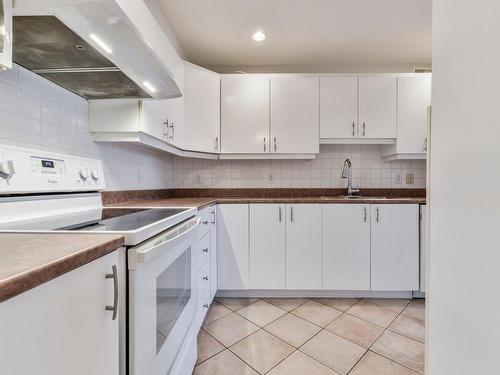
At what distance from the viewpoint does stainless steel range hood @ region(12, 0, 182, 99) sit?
2.68 ft

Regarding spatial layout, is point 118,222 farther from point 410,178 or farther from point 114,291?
point 410,178

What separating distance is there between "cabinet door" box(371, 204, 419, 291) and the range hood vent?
2.11 meters

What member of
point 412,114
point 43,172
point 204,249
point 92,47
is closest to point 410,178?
point 412,114

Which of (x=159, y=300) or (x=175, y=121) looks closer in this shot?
(x=159, y=300)

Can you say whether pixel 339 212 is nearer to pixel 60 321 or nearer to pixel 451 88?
pixel 451 88

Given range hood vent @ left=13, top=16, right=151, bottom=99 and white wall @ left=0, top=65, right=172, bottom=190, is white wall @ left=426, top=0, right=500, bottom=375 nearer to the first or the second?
range hood vent @ left=13, top=16, right=151, bottom=99

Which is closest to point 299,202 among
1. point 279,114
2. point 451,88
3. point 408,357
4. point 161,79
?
point 279,114

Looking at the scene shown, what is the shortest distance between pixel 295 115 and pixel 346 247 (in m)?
1.34

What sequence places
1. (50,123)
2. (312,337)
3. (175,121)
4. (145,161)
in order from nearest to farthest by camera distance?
(50,123), (312,337), (175,121), (145,161)

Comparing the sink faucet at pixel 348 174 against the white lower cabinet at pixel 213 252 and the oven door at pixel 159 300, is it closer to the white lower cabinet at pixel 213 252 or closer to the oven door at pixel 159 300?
the white lower cabinet at pixel 213 252

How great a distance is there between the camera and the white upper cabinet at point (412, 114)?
2.54m

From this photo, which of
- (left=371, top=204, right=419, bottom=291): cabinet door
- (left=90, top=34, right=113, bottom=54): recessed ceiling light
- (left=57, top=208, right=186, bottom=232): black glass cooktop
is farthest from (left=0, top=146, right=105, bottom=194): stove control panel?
(left=371, top=204, right=419, bottom=291): cabinet door

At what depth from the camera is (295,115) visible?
2.58 meters

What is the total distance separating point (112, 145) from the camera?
5.76 ft
